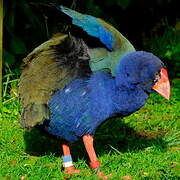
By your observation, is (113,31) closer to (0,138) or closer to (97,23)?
(97,23)

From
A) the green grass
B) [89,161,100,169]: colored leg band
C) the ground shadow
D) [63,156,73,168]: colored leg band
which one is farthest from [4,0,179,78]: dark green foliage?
[89,161,100,169]: colored leg band

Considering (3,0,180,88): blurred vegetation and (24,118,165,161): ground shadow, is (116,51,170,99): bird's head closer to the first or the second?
(24,118,165,161): ground shadow

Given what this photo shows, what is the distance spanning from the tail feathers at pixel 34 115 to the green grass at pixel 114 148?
402mm

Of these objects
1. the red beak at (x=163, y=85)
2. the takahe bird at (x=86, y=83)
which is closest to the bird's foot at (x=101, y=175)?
the takahe bird at (x=86, y=83)

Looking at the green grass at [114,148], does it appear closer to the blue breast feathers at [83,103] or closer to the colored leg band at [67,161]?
the colored leg band at [67,161]

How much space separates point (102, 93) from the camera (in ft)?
12.0

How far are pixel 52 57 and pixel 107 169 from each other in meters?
0.85


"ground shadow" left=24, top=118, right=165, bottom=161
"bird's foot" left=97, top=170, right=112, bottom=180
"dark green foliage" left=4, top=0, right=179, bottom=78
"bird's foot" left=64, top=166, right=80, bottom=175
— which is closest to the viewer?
"bird's foot" left=97, top=170, right=112, bottom=180

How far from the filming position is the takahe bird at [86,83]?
3.66m

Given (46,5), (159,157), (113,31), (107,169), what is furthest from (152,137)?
(46,5)

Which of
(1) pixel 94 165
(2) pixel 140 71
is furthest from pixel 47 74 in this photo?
(1) pixel 94 165

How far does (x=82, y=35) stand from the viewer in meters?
3.77

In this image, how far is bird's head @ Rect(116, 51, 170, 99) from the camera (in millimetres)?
3654

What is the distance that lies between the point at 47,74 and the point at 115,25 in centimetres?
281
